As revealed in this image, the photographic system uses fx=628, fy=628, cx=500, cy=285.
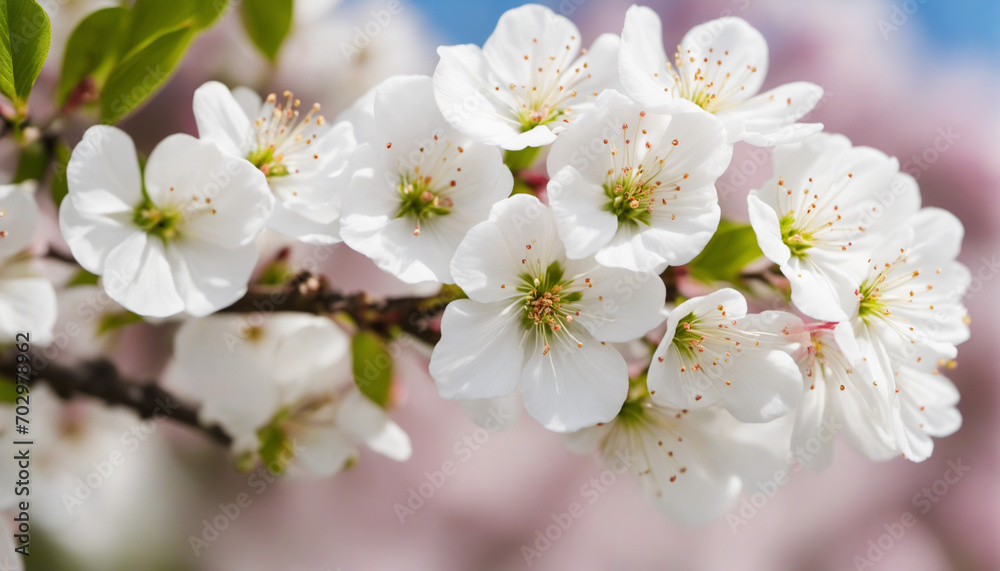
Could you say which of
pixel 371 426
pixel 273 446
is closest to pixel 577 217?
pixel 371 426

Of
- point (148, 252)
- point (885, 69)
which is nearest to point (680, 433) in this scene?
point (148, 252)

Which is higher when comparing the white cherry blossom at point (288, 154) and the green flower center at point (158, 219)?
the white cherry blossom at point (288, 154)

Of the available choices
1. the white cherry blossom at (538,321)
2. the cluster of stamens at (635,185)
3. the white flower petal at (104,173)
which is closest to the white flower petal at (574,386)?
the white cherry blossom at (538,321)

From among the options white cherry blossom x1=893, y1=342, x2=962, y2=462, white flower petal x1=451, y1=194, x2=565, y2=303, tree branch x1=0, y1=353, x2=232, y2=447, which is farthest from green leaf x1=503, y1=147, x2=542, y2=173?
tree branch x1=0, y1=353, x2=232, y2=447

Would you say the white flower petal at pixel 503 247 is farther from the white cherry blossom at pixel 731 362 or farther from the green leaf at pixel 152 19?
the green leaf at pixel 152 19

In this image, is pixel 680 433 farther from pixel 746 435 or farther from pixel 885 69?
pixel 885 69

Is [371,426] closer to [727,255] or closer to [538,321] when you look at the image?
[538,321]
